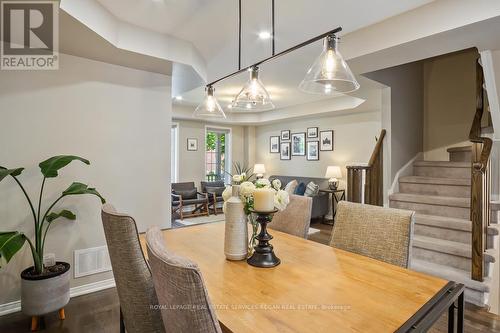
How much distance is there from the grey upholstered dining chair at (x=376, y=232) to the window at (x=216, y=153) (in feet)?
20.9

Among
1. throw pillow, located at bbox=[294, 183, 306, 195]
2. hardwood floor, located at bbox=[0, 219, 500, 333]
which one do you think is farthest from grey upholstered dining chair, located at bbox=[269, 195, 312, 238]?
throw pillow, located at bbox=[294, 183, 306, 195]

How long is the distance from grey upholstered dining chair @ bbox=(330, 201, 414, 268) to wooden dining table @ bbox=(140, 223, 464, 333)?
14 centimetres

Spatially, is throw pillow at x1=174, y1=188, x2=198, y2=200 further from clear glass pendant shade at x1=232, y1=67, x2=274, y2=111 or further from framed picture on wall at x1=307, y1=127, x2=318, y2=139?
clear glass pendant shade at x1=232, y1=67, x2=274, y2=111

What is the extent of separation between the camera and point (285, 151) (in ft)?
25.7

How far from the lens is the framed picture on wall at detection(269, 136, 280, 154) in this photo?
806 cm

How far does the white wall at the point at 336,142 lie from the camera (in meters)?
6.06

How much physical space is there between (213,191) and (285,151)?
2.24 m

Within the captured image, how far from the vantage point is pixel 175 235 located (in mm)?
2035

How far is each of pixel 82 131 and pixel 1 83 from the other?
0.69m

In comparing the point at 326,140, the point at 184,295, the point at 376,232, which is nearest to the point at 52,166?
the point at 184,295

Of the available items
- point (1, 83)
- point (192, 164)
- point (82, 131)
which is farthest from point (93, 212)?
point (192, 164)

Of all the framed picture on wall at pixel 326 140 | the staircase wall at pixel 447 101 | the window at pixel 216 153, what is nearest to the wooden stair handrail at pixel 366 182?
the staircase wall at pixel 447 101

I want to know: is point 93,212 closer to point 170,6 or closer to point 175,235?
point 175,235

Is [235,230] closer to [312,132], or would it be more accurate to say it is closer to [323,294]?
[323,294]
